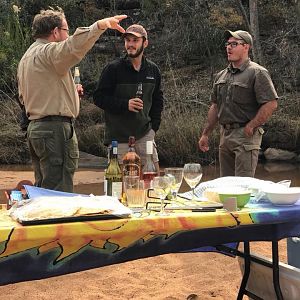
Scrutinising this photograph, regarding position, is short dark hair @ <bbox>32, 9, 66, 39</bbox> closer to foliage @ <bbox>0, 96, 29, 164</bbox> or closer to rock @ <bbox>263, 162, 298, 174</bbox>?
rock @ <bbox>263, 162, 298, 174</bbox>

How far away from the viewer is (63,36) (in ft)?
11.6

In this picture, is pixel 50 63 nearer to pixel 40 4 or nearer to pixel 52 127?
pixel 52 127

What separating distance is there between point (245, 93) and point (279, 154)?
7365mm

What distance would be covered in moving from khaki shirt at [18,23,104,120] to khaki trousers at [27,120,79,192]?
0.08 meters

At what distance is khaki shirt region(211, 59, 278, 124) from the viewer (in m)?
4.13

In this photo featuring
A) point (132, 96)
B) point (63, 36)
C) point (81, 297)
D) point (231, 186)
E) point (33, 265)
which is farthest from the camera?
point (132, 96)

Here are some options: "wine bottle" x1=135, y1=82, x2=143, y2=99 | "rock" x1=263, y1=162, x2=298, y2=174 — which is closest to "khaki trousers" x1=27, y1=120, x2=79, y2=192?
"wine bottle" x1=135, y1=82, x2=143, y2=99

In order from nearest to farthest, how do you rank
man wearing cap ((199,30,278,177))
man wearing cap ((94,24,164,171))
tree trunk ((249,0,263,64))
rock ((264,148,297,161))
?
man wearing cap ((94,24,164,171)) → man wearing cap ((199,30,278,177)) → rock ((264,148,297,161)) → tree trunk ((249,0,263,64))

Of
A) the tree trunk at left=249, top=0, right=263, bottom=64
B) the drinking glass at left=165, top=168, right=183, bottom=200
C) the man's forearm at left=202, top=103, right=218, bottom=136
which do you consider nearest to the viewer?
the drinking glass at left=165, top=168, right=183, bottom=200

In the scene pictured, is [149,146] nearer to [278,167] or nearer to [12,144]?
[278,167]

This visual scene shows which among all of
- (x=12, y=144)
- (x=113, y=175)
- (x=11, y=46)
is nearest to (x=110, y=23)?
(x=113, y=175)

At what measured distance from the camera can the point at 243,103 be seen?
166 inches

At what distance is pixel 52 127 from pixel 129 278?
3.62 feet

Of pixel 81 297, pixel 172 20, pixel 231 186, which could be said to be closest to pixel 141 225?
pixel 231 186
